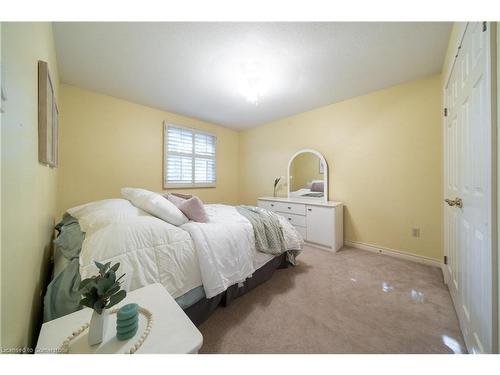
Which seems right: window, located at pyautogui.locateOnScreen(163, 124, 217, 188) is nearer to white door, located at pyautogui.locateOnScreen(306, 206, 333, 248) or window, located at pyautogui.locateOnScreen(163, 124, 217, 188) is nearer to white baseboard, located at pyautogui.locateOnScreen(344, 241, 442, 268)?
white door, located at pyautogui.locateOnScreen(306, 206, 333, 248)

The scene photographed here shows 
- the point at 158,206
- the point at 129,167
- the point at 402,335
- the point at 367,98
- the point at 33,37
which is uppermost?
the point at 367,98

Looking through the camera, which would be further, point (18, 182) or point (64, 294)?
point (64, 294)

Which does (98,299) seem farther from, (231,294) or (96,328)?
(231,294)

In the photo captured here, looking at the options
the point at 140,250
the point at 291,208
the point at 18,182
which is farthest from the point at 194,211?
the point at 291,208

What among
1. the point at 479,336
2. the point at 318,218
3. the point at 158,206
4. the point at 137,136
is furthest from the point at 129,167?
the point at 479,336

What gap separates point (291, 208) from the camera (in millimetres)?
3121

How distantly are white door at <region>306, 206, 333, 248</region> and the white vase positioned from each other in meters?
2.66

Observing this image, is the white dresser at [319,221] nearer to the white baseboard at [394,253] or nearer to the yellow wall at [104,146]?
the white baseboard at [394,253]

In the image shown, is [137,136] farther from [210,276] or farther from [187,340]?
[187,340]

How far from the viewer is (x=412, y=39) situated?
1.62m

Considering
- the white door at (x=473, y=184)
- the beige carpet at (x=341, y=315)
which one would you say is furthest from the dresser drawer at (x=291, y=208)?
the white door at (x=473, y=184)

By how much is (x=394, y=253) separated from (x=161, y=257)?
2901 mm

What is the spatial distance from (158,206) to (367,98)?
10.2ft

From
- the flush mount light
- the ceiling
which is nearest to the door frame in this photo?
the ceiling
